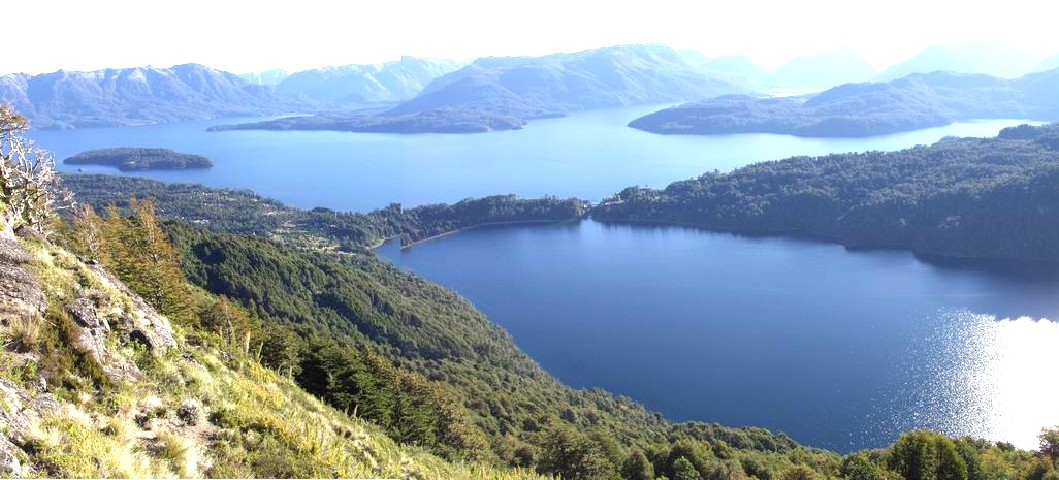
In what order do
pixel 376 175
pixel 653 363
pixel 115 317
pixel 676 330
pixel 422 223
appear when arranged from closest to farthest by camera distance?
pixel 115 317 → pixel 653 363 → pixel 676 330 → pixel 422 223 → pixel 376 175

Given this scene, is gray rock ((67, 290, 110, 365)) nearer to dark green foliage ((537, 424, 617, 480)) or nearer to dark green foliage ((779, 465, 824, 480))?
dark green foliage ((537, 424, 617, 480))

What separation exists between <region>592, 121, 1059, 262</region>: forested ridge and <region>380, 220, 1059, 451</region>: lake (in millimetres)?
9622

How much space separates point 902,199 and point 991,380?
74.4m

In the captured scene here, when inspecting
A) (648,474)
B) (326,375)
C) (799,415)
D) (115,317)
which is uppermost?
(115,317)

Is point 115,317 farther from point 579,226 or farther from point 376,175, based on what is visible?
point 376,175

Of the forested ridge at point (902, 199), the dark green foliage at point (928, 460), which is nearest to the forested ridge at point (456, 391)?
the dark green foliage at point (928, 460)

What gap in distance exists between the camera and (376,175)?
19975cm

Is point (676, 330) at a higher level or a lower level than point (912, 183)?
lower

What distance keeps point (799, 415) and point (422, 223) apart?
92.2 m

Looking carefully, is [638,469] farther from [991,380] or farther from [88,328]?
[991,380]

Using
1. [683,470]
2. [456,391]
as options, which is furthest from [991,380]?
[456,391]

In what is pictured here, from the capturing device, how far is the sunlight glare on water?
179 ft

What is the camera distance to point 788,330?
255 ft

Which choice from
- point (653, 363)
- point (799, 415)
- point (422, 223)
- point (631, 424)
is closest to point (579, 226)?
point (422, 223)
